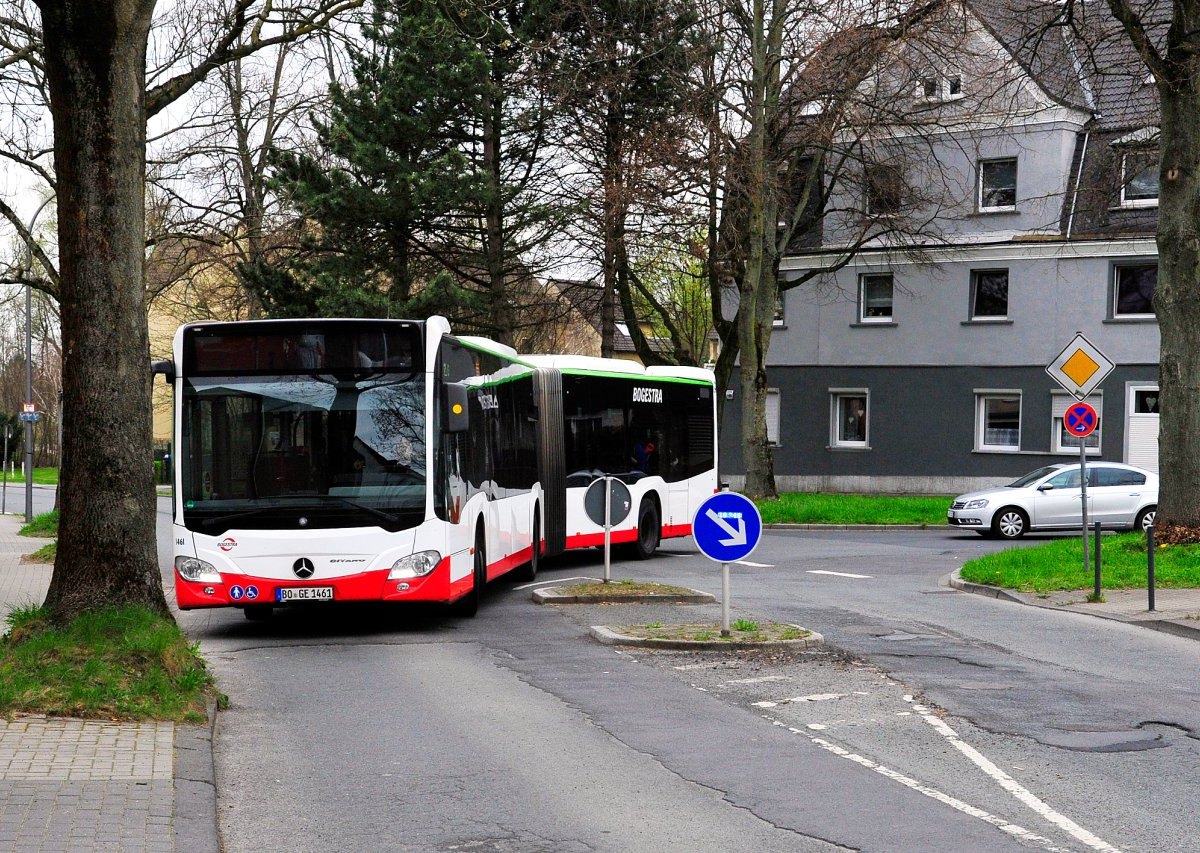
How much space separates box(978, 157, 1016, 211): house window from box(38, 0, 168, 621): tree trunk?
34322mm

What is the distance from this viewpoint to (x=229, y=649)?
41.1 ft

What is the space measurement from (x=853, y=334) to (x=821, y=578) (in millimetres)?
24053

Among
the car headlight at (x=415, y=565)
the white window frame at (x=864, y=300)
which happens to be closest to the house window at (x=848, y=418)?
the white window frame at (x=864, y=300)

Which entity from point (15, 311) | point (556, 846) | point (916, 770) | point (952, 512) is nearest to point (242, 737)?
point (556, 846)

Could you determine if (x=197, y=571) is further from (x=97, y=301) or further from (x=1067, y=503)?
(x=1067, y=503)

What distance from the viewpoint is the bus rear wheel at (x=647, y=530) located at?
22641mm

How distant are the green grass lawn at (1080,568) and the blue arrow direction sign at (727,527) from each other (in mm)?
6722

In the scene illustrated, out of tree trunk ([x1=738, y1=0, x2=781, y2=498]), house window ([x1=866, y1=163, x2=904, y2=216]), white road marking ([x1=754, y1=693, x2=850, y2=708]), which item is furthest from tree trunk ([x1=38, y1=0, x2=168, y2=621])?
house window ([x1=866, y1=163, x2=904, y2=216])

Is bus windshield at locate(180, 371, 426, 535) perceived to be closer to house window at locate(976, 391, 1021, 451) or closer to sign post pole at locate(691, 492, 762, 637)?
sign post pole at locate(691, 492, 762, 637)

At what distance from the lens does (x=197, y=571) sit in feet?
41.5

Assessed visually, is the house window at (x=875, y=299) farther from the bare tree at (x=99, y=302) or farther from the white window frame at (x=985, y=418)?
the bare tree at (x=99, y=302)

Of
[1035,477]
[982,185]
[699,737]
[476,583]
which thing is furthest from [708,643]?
[982,185]

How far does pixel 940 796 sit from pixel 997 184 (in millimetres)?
36428

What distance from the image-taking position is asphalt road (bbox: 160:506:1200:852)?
630 cm
